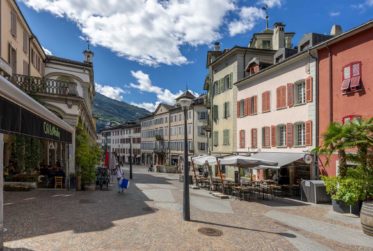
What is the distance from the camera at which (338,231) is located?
35.7 ft

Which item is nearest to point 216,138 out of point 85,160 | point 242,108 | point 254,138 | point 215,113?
point 215,113

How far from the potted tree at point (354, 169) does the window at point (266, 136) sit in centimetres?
994

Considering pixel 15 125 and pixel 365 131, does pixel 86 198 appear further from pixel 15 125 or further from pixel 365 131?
pixel 365 131

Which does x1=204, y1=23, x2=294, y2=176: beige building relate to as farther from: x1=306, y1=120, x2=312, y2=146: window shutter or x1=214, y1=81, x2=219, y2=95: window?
x1=306, y1=120, x2=312, y2=146: window shutter

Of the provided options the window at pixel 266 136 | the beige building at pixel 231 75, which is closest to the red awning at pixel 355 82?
the window at pixel 266 136

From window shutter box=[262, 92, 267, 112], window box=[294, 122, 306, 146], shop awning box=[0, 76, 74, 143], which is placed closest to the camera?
shop awning box=[0, 76, 74, 143]

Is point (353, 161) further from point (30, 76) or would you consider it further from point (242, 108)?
point (30, 76)

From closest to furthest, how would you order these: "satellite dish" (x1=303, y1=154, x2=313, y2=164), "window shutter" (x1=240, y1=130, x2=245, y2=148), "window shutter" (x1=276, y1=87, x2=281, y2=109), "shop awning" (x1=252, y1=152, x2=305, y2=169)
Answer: "satellite dish" (x1=303, y1=154, x2=313, y2=164)
"shop awning" (x1=252, y1=152, x2=305, y2=169)
"window shutter" (x1=276, y1=87, x2=281, y2=109)
"window shutter" (x1=240, y1=130, x2=245, y2=148)

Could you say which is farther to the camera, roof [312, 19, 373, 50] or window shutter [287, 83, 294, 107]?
window shutter [287, 83, 294, 107]

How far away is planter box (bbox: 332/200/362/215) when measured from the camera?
Answer: 13.7 m

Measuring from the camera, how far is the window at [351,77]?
16703 mm

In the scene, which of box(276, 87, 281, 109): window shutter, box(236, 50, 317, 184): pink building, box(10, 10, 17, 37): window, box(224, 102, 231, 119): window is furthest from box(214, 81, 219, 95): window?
box(10, 10, 17, 37): window

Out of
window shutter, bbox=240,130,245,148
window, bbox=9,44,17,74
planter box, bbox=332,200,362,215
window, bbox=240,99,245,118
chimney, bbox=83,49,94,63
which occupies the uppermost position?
chimney, bbox=83,49,94,63

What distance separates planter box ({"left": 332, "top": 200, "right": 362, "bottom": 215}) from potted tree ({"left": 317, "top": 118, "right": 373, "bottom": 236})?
0.05 meters
